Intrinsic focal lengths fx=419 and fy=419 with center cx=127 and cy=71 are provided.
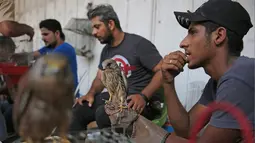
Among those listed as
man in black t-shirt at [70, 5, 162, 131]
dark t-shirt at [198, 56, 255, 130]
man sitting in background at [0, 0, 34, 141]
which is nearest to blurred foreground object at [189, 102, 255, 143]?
dark t-shirt at [198, 56, 255, 130]

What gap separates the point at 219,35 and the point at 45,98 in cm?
98

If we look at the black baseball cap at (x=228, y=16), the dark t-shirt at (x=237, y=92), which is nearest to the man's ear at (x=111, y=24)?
the black baseball cap at (x=228, y=16)

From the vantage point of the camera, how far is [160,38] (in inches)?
150

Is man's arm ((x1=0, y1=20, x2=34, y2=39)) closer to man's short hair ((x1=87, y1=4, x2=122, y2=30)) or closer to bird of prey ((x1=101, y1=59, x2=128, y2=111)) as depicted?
man's short hair ((x1=87, y1=4, x2=122, y2=30))

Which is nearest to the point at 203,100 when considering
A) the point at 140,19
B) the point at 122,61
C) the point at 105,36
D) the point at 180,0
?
the point at 122,61

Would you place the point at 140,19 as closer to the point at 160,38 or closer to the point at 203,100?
the point at 160,38

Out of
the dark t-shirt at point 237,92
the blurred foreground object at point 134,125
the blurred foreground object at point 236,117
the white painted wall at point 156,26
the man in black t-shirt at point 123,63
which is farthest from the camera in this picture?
the white painted wall at point 156,26

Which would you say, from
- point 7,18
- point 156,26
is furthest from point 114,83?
point 156,26

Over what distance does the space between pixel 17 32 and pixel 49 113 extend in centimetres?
253

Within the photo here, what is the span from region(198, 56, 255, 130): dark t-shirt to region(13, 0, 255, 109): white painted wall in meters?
1.85

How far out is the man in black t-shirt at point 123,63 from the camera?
290 centimetres

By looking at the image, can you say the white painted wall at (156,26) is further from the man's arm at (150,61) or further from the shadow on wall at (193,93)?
the man's arm at (150,61)

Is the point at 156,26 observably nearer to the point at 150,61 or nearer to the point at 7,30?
the point at 150,61

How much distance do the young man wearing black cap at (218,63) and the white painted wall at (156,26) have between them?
1586 millimetres
